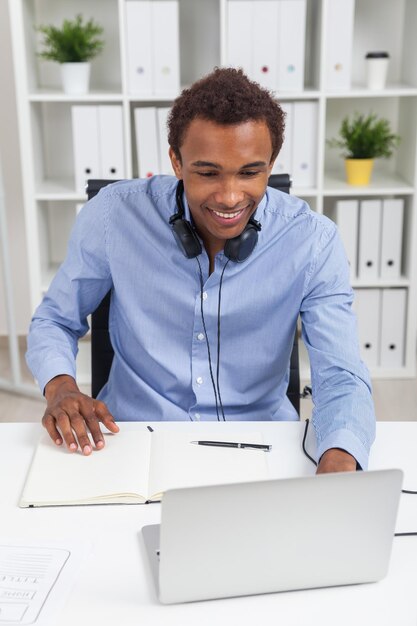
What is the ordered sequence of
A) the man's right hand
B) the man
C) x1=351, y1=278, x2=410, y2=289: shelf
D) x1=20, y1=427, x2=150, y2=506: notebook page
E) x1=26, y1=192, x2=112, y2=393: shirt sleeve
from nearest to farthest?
1. x1=20, y1=427, x2=150, y2=506: notebook page
2. the man's right hand
3. the man
4. x1=26, y1=192, x2=112, y2=393: shirt sleeve
5. x1=351, y1=278, x2=410, y2=289: shelf

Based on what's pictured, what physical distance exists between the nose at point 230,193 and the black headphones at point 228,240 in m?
0.10

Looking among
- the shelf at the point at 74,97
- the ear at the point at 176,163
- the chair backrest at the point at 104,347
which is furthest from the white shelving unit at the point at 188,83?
the ear at the point at 176,163

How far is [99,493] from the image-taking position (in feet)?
3.77

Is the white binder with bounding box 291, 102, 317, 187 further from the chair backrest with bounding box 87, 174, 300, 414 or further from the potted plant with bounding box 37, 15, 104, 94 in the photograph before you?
the chair backrest with bounding box 87, 174, 300, 414

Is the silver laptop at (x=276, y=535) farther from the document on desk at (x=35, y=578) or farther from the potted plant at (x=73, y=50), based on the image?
the potted plant at (x=73, y=50)

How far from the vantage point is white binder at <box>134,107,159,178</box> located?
287 centimetres

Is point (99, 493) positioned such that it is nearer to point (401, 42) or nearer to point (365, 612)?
point (365, 612)

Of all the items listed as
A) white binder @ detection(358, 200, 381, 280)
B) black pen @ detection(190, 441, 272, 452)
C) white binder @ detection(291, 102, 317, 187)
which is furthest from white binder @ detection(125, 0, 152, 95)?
black pen @ detection(190, 441, 272, 452)

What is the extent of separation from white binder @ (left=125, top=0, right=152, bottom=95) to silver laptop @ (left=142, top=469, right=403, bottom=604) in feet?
Result: 7.17

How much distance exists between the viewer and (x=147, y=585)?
3.23 ft

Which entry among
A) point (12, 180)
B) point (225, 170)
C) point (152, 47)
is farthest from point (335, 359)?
point (12, 180)

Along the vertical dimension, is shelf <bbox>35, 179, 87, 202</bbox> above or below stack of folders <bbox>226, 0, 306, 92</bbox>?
below

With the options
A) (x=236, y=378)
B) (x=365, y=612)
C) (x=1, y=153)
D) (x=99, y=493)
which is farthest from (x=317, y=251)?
(x=1, y=153)

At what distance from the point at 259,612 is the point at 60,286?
0.83m
